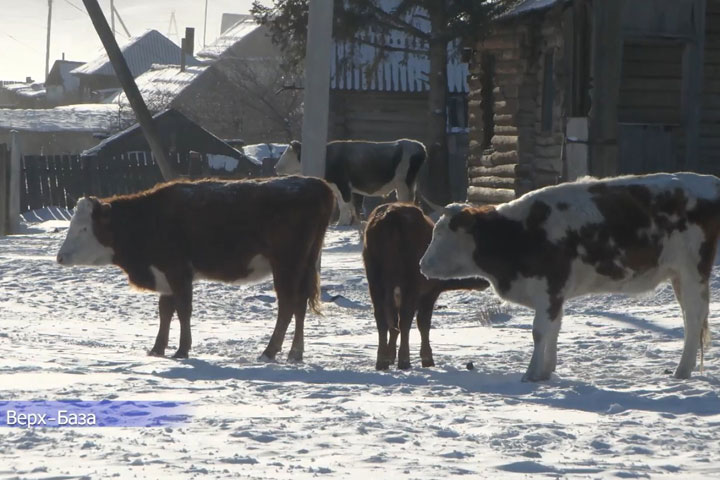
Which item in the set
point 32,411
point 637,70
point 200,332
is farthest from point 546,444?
point 637,70

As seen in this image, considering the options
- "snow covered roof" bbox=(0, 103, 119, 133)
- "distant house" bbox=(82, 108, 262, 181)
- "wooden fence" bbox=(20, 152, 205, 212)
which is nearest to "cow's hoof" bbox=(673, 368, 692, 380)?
"wooden fence" bbox=(20, 152, 205, 212)

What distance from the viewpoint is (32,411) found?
6996mm

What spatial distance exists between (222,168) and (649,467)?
114 feet

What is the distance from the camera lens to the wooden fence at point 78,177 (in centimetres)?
3131

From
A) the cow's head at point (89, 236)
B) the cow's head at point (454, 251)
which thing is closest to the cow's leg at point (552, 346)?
the cow's head at point (454, 251)

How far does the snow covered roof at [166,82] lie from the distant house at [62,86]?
94.8 feet

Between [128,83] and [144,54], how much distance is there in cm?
8237

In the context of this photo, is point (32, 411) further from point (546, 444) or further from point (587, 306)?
point (587, 306)

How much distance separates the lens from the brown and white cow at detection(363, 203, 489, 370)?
9.64 m

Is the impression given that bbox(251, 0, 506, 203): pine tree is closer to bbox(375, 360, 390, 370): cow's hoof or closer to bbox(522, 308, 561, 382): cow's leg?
bbox(375, 360, 390, 370): cow's hoof

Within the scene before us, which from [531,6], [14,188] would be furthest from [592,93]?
[14,188]

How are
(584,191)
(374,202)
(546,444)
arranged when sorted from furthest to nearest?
(374,202)
(584,191)
(546,444)

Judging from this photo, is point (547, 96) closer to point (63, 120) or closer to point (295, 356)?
point (295, 356)

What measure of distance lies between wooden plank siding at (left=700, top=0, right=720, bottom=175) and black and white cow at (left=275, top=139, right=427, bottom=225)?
594 centimetres
